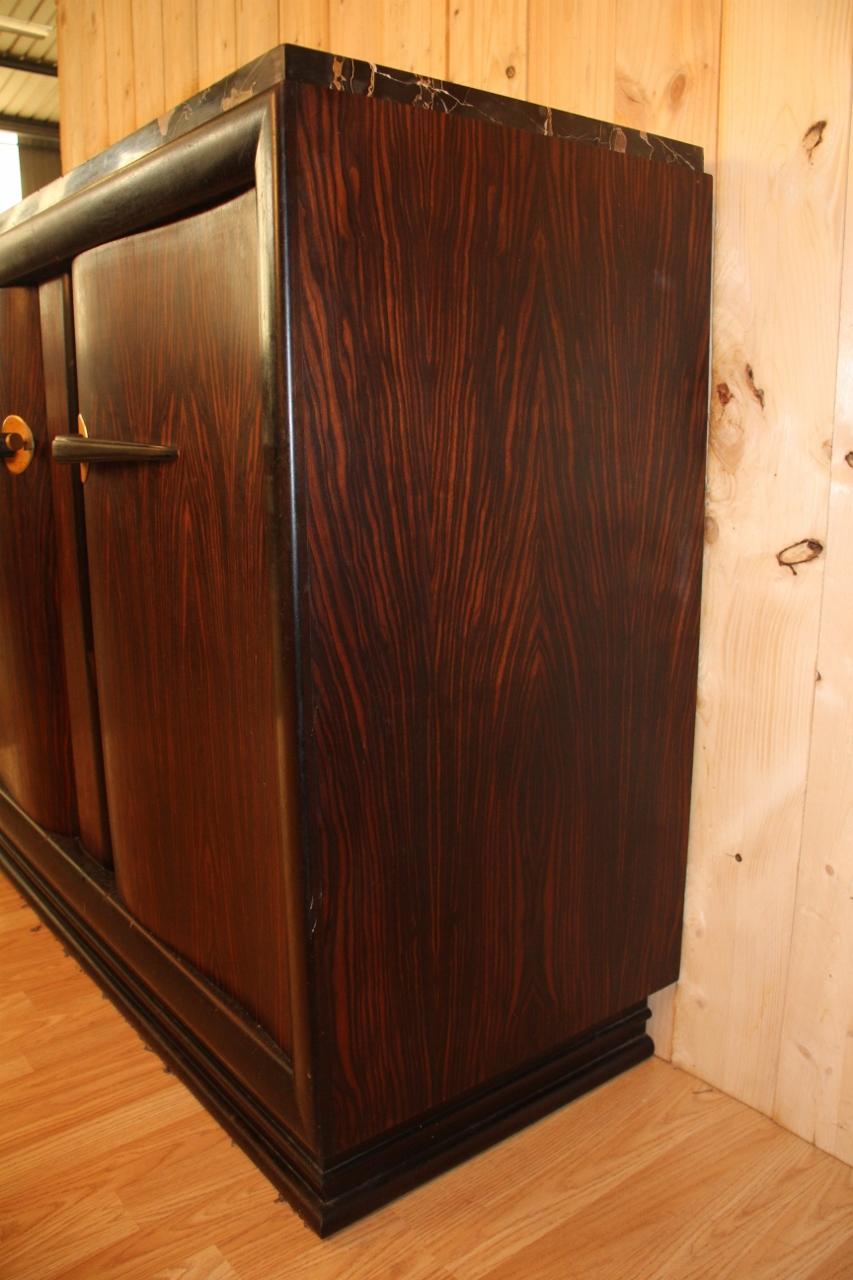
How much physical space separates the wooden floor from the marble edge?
1.00m

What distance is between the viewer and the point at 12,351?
123 cm

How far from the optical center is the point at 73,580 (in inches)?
47.1

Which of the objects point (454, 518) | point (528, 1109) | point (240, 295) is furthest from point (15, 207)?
point (528, 1109)

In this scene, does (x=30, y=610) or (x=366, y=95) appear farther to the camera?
(x=30, y=610)

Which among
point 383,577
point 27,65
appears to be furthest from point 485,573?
point 27,65

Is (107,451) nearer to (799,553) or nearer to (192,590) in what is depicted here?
(192,590)

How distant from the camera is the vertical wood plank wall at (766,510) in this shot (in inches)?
35.9

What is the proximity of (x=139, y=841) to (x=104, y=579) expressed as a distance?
31 cm

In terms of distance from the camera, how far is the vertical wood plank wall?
2.99ft

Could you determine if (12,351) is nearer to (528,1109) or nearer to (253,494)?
(253,494)

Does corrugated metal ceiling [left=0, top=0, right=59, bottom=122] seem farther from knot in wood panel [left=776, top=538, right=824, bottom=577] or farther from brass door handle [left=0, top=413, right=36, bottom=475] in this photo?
knot in wood panel [left=776, top=538, right=824, bottom=577]

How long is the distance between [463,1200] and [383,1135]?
111 mm

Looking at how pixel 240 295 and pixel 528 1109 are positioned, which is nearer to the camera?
pixel 240 295

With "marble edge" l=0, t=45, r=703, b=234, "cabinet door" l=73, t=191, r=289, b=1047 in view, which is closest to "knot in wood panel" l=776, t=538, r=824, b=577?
"marble edge" l=0, t=45, r=703, b=234
